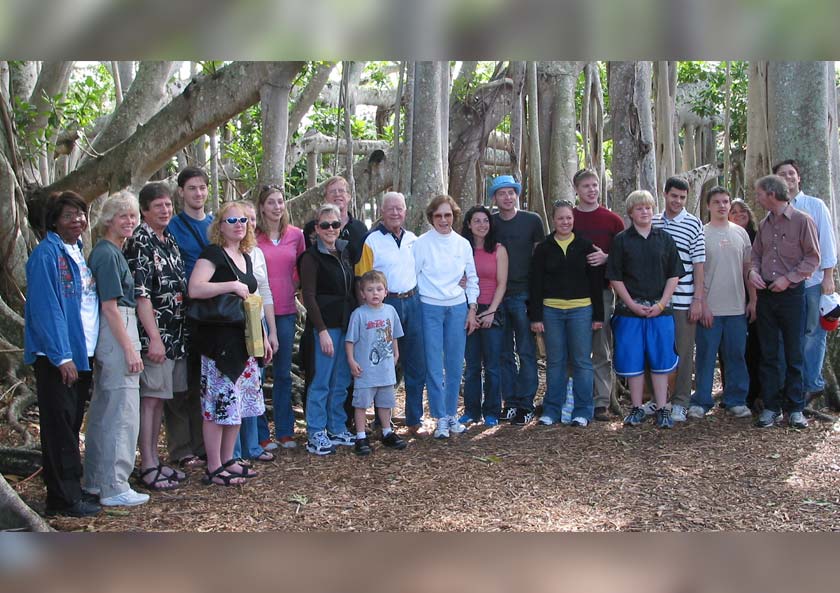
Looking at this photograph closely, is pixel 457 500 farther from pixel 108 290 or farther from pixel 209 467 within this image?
pixel 108 290

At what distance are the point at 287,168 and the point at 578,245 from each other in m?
8.52

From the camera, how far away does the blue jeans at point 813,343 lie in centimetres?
595

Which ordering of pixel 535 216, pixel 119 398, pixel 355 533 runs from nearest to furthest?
pixel 355 533
pixel 119 398
pixel 535 216

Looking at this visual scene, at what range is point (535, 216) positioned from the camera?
6.09 metres

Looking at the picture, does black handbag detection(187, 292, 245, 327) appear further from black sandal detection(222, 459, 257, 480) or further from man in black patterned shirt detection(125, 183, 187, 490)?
black sandal detection(222, 459, 257, 480)

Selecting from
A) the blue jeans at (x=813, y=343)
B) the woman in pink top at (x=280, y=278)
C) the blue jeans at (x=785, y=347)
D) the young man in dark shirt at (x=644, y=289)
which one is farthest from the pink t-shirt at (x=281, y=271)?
the blue jeans at (x=813, y=343)

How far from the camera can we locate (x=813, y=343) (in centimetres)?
604

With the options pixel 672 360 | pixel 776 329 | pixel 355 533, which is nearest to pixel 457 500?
pixel 355 533

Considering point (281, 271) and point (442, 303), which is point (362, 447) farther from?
point (281, 271)

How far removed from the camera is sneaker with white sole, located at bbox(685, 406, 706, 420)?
6070 mm

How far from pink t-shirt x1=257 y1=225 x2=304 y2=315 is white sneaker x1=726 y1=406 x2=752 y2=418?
10.3 ft

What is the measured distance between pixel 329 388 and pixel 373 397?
281mm

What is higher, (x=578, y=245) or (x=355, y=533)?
(x=578, y=245)

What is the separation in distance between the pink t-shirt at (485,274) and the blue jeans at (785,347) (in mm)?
1802
